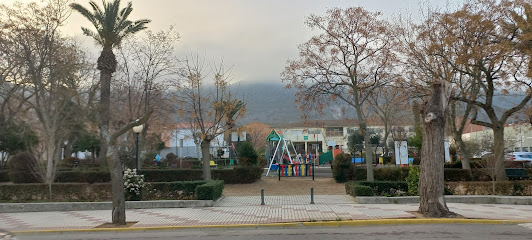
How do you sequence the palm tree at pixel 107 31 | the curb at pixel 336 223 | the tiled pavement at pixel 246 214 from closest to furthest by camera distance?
the curb at pixel 336 223, the tiled pavement at pixel 246 214, the palm tree at pixel 107 31

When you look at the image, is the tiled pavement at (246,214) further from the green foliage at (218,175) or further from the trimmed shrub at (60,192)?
the green foliage at (218,175)

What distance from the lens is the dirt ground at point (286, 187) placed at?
20.3 metres

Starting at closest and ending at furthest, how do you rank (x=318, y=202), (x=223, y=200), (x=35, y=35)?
1. (x=318, y=202)
2. (x=223, y=200)
3. (x=35, y=35)

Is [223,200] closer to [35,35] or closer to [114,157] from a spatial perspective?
[114,157]

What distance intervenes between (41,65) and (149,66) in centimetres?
689

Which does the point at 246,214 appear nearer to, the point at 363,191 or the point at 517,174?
the point at 363,191

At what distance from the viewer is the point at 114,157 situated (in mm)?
11547

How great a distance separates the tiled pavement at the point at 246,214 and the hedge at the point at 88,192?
1609 millimetres

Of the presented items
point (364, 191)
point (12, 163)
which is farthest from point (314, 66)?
point (12, 163)

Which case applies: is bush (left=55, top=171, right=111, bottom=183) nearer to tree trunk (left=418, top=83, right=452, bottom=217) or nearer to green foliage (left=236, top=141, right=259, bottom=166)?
green foliage (left=236, top=141, right=259, bottom=166)

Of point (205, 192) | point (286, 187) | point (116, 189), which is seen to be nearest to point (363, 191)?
point (205, 192)

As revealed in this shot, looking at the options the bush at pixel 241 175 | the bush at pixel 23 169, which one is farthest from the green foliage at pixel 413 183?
the bush at pixel 23 169

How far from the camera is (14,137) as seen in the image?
1359 inches

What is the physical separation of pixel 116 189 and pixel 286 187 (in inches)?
480
